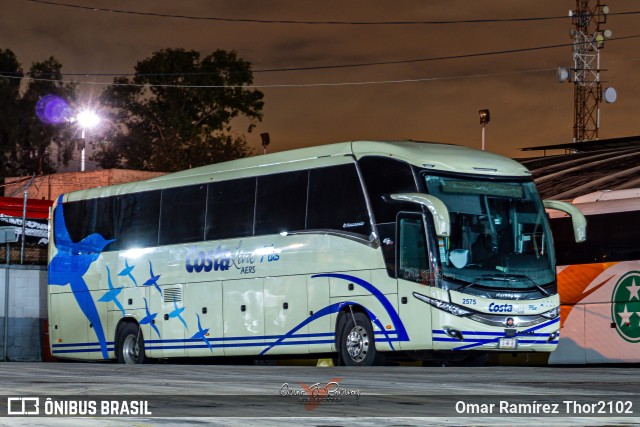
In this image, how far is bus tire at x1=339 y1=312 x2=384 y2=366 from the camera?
20772 millimetres

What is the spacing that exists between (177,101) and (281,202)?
6782 cm

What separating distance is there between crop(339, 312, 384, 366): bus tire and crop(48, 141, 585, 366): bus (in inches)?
0.9

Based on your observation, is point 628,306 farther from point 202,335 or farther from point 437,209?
point 202,335

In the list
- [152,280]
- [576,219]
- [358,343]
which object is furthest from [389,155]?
[152,280]

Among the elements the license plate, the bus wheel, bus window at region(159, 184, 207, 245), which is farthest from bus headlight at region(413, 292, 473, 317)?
the bus wheel

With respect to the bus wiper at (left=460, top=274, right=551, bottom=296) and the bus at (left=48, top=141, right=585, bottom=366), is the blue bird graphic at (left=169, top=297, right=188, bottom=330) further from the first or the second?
the bus wiper at (left=460, top=274, right=551, bottom=296)

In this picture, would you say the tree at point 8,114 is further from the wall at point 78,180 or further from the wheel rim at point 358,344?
the wheel rim at point 358,344

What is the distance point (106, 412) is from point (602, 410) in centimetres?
404

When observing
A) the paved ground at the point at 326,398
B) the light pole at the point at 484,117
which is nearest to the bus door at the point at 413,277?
the paved ground at the point at 326,398

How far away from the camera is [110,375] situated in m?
15.9

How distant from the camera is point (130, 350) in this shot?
2606 cm

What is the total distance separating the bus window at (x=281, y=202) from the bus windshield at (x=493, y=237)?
281cm

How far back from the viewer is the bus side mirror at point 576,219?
21.4m

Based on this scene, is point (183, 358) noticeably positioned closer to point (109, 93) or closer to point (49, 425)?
point (49, 425)
